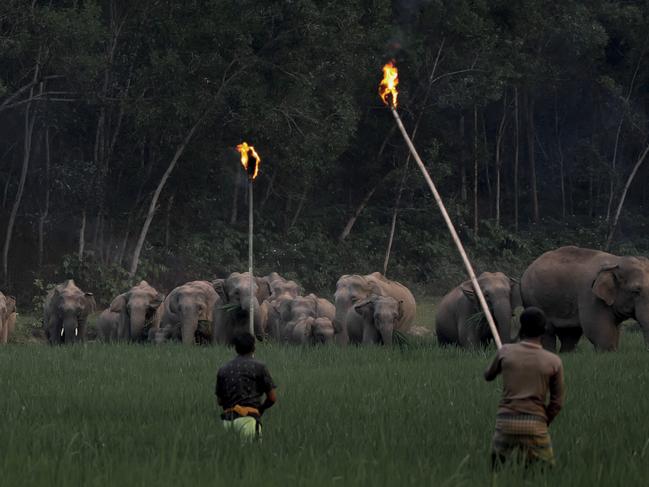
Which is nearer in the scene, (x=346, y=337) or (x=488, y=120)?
(x=346, y=337)

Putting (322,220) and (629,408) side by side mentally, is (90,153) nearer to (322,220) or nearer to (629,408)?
(322,220)

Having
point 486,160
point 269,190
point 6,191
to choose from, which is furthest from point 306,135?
point 486,160

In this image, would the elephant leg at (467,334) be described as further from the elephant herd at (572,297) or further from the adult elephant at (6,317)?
the adult elephant at (6,317)

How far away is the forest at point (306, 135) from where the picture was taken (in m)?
42.6

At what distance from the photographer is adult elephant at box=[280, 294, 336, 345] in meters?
29.9

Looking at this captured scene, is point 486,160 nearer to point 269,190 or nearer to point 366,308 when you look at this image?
point 269,190

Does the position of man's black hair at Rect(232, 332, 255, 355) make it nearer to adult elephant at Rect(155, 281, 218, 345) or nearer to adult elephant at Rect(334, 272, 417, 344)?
adult elephant at Rect(155, 281, 218, 345)

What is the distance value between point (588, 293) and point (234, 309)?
26.7 ft

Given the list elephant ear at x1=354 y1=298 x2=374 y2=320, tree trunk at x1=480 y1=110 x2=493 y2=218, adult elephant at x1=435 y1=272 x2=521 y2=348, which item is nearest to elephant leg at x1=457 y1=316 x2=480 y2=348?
adult elephant at x1=435 y1=272 x2=521 y2=348

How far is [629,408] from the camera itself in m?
14.5

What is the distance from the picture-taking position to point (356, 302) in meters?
31.6

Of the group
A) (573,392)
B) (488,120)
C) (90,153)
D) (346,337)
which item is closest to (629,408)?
(573,392)

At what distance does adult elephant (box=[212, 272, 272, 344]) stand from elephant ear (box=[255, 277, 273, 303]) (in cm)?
346

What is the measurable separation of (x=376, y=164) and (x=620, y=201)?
472 inches
